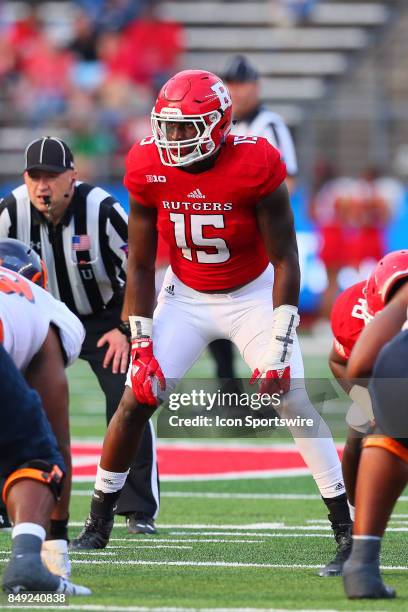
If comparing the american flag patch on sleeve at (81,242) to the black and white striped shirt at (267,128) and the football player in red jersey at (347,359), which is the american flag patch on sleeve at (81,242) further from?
the black and white striped shirt at (267,128)

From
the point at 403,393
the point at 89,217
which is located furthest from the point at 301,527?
the point at 403,393

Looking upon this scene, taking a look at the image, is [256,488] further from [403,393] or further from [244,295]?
[403,393]

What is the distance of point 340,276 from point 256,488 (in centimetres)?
911

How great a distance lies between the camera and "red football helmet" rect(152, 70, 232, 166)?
4.79m

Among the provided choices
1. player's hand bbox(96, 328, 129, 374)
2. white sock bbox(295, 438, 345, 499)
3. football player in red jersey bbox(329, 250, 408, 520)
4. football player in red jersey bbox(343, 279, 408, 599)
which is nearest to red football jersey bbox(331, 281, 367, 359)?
football player in red jersey bbox(329, 250, 408, 520)

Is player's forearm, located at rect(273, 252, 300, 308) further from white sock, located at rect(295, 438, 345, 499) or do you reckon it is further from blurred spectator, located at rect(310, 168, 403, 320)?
blurred spectator, located at rect(310, 168, 403, 320)

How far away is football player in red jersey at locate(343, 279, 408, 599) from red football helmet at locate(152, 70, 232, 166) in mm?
1219

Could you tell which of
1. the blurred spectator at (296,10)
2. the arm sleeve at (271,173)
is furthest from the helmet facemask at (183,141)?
the blurred spectator at (296,10)

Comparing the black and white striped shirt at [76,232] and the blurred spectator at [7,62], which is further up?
the black and white striped shirt at [76,232]

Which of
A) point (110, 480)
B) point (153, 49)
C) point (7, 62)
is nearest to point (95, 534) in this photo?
point (110, 480)

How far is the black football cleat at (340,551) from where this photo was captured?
4441 mm

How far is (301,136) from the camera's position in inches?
675

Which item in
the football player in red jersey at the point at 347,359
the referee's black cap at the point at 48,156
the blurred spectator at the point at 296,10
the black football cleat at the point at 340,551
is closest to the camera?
the black football cleat at the point at 340,551

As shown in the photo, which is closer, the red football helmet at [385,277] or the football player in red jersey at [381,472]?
the football player in red jersey at [381,472]
